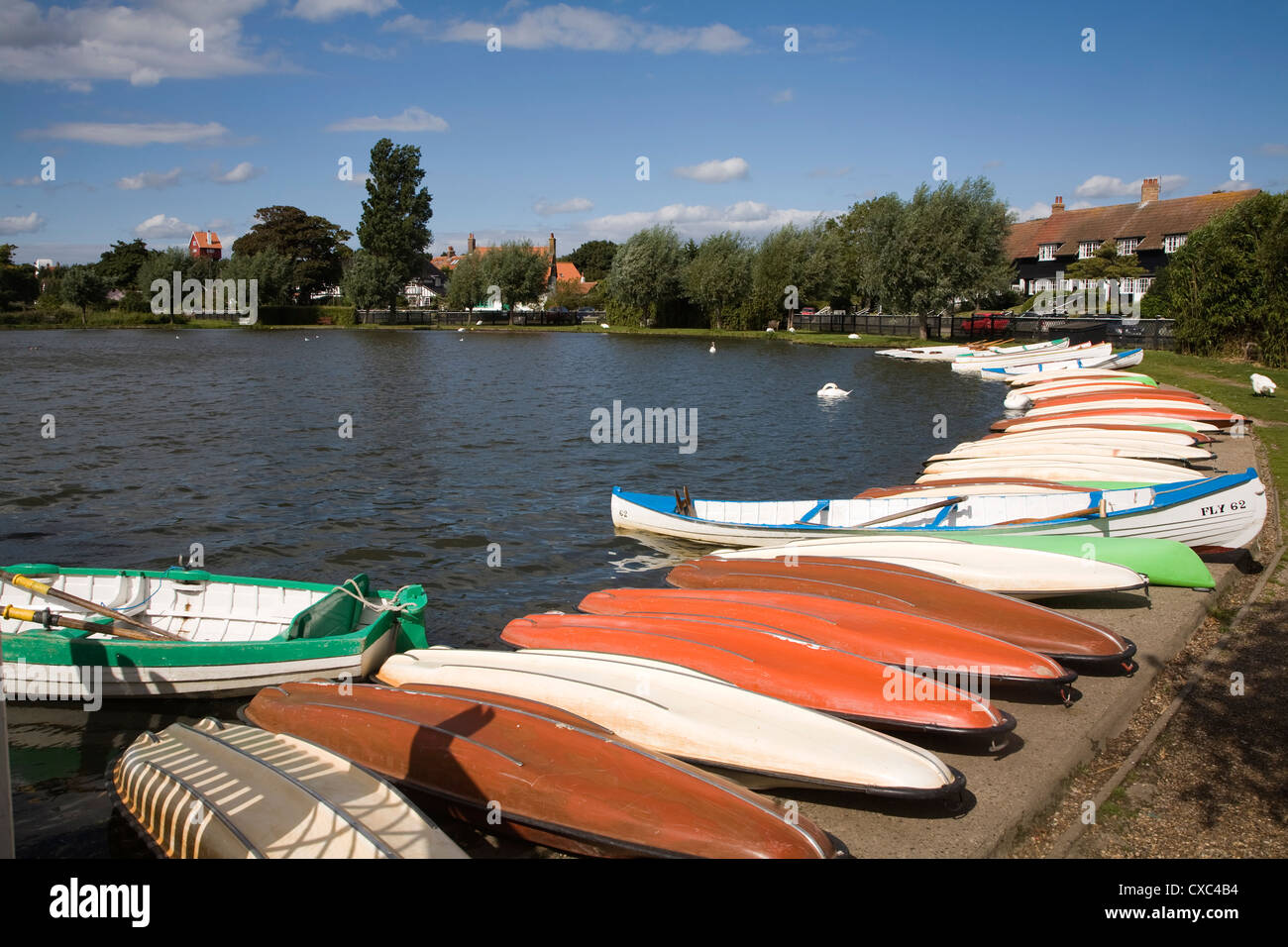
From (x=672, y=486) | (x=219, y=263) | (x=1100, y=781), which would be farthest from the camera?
(x=219, y=263)

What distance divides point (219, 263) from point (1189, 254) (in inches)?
3779

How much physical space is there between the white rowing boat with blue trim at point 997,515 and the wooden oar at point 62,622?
796cm

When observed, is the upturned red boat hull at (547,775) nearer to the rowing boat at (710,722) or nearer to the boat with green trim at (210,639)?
the rowing boat at (710,722)

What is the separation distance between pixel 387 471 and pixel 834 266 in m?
56.4

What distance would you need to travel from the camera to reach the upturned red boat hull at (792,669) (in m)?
6.58

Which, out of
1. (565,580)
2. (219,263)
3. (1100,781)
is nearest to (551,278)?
(219,263)

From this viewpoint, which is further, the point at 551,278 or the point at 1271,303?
the point at 551,278

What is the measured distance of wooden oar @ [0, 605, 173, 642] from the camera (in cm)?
927

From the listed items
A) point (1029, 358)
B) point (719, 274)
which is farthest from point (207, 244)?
point (1029, 358)

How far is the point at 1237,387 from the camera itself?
1069 inches

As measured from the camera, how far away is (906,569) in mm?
9719

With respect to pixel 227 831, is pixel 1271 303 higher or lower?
higher

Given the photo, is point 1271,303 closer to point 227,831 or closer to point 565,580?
point 565,580
